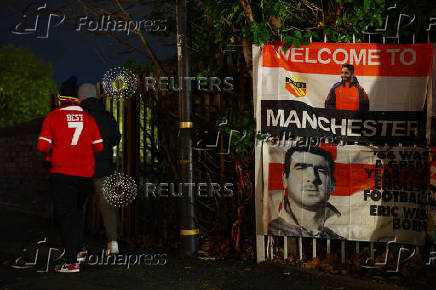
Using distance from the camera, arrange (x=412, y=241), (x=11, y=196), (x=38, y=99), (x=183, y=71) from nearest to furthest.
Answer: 1. (x=412, y=241)
2. (x=183, y=71)
3. (x=11, y=196)
4. (x=38, y=99)

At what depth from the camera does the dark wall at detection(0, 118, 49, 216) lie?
11.9 m

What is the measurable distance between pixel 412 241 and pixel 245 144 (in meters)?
2.10

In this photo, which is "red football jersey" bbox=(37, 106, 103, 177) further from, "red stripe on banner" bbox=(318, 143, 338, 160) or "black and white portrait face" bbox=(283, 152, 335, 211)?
"red stripe on banner" bbox=(318, 143, 338, 160)

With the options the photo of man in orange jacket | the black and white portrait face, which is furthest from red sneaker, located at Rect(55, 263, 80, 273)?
the photo of man in orange jacket

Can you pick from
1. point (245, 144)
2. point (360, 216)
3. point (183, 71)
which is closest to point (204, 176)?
point (245, 144)

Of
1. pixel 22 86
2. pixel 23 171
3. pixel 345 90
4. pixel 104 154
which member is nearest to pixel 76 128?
pixel 104 154

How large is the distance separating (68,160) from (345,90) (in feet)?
10.2

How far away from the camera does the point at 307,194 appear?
18.9 ft

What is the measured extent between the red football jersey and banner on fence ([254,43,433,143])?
196 cm

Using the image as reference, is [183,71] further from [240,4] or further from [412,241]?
[412,241]

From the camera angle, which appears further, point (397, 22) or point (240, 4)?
point (240, 4)

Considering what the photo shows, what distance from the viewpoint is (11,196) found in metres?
14.5

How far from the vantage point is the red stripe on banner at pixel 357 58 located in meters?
5.38

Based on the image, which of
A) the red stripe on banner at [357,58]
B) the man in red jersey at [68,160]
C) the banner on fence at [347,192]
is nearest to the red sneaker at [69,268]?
Result: the man in red jersey at [68,160]
